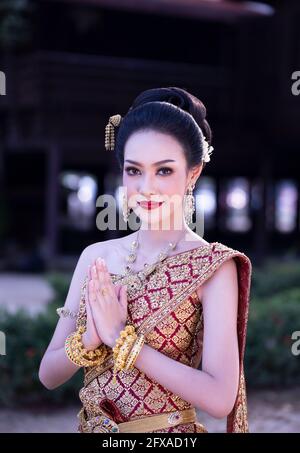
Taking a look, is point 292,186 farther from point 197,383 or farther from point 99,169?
point 197,383

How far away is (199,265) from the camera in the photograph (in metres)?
1.91

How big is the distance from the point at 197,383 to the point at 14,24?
44.0 ft

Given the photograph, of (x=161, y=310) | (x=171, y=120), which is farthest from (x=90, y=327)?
(x=171, y=120)

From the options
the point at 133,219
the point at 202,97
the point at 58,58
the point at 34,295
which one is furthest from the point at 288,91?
the point at 133,219

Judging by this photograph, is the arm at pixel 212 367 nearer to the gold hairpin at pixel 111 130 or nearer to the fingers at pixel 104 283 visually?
the fingers at pixel 104 283

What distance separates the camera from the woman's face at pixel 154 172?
1895 mm

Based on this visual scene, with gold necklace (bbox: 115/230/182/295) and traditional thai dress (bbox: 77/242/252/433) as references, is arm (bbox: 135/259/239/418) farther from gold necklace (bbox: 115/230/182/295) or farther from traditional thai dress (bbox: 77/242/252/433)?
gold necklace (bbox: 115/230/182/295)

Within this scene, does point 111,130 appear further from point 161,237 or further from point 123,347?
point 123,347

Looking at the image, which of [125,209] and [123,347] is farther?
[125,209]

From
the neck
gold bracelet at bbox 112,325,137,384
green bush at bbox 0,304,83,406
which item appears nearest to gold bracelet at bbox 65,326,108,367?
gold bracelet at bbox 112,325,137,384

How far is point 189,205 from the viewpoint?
2.07 m

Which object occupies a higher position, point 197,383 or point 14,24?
point 14,24

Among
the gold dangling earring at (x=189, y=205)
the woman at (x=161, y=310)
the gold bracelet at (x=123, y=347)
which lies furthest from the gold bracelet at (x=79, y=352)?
the gold dangling earring at (x=189, y=205)

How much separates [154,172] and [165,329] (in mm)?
398
